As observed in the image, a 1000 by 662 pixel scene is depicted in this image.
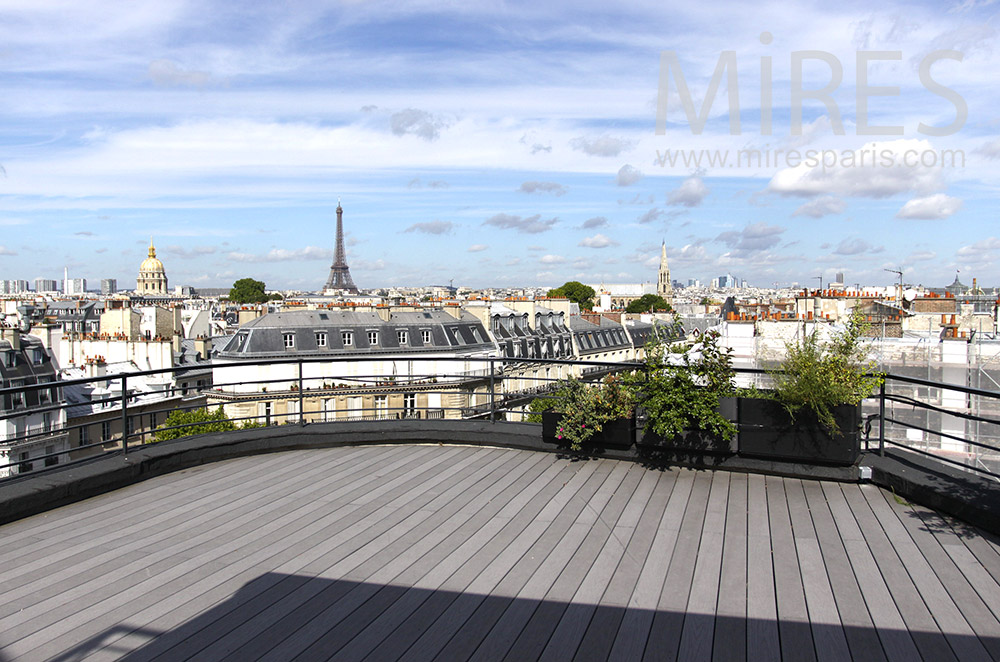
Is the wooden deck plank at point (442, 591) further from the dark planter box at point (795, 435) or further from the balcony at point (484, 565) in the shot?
the dark planter box at point (795, 435)

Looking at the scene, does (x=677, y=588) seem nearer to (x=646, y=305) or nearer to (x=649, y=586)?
(x=649, y=586)

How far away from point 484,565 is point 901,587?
7.21 feet

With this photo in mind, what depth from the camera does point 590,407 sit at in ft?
19.1

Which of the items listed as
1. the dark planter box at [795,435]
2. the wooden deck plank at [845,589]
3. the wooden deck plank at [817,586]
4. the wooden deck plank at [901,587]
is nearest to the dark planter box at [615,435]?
the dark planter box at [795,435]

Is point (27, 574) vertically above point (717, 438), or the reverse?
point (717, 438)

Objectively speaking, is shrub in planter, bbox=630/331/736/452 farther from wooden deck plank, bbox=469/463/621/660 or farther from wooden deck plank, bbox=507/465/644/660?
wooden deck plank, bbox=469/463/621/660

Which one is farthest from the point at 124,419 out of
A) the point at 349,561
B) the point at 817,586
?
the point at 817,586

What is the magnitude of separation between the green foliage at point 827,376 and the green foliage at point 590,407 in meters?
1.26

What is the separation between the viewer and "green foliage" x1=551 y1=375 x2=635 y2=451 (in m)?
5.76

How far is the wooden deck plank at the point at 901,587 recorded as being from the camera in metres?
2.88

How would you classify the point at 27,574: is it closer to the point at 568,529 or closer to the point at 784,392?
the point at 568,529

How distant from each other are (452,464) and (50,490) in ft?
9.98

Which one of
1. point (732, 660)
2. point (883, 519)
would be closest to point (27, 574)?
point (732, 660)

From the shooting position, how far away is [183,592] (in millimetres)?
3459
